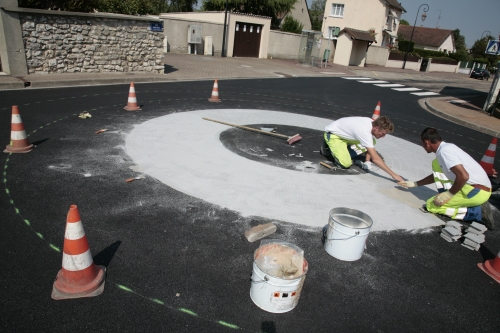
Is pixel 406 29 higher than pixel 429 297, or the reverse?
pixel 406 29

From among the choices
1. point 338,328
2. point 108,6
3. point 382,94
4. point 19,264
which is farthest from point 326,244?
point 108,6

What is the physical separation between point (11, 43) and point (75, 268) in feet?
40.1

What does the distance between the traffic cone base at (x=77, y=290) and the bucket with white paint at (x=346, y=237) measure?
2552 mm

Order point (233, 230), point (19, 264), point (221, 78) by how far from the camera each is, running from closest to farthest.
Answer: point (19, 264) < point (233, 230) < point (221, 78)

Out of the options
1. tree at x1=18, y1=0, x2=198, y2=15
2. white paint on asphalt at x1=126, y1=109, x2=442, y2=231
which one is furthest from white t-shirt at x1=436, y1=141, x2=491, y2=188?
tree at x1=18, y1=0, x2=198, y2=15

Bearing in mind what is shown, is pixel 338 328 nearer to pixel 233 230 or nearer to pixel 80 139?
pixel 233 230

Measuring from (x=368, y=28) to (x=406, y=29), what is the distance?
31.7 metres

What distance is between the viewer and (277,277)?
3.01m

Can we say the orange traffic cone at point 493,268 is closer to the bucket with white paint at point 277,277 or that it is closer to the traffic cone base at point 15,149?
the bucket with white paint at point 277,277

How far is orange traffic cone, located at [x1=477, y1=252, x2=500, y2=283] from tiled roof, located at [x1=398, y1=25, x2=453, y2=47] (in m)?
69.8

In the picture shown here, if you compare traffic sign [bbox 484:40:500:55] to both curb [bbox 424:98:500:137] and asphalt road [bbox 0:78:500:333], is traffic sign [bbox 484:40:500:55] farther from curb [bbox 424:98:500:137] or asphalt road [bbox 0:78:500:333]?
asphalt road [bbox 0:78:500:333]

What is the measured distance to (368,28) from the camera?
42.7 meters

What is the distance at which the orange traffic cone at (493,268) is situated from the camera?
4.04 meters

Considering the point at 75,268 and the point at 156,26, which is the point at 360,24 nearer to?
the point at 156,26
